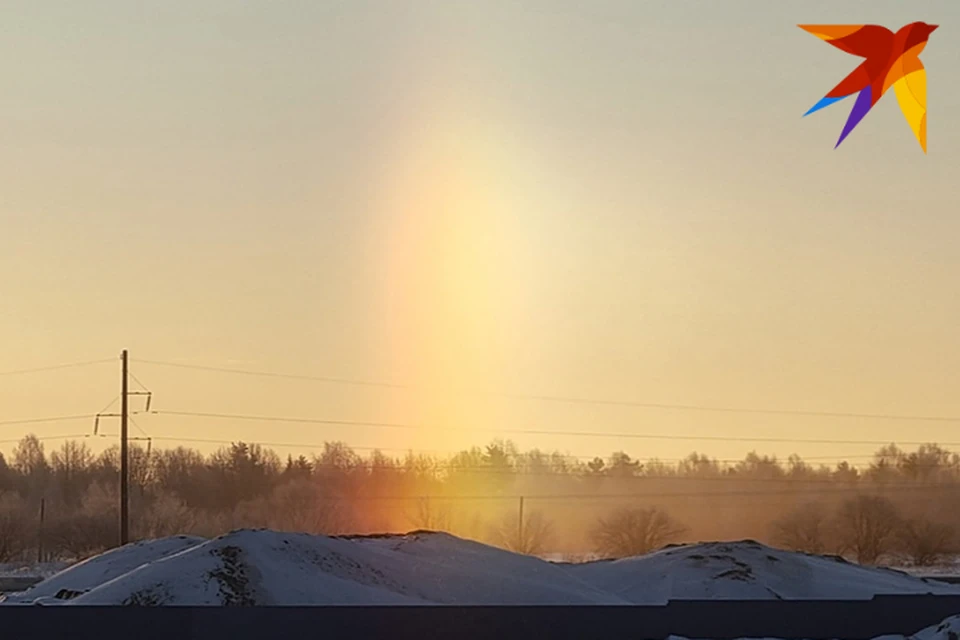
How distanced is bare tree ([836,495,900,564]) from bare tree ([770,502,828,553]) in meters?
1.17

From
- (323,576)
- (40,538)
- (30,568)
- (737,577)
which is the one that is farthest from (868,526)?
(323,576)

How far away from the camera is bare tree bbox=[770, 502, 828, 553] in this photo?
78.7 metres

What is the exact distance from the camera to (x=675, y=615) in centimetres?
2216

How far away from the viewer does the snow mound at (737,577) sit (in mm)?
31250

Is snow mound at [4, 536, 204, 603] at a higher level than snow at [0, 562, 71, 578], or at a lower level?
higher

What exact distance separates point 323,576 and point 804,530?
189 feet

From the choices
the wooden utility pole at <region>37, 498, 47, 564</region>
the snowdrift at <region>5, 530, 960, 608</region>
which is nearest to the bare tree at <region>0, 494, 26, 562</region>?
the wooden utility pole at <region>37, 498, 47, 564</region>

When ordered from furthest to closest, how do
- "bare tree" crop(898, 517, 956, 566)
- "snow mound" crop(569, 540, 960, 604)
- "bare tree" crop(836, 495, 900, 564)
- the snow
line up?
"bare tree" crop(836, 495, 900, 564) → "bare tree" crop(898, 517, 956, 566) → the snow → "snow mound" crop(569, 540, 960, 604)

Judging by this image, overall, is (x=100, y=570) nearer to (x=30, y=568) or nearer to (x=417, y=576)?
(x=417, y=576)

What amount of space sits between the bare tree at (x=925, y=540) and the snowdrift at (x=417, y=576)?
43798 mm

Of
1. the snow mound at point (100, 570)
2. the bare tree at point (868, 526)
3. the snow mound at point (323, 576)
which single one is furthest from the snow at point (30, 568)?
the bare tree at point (868, 526)

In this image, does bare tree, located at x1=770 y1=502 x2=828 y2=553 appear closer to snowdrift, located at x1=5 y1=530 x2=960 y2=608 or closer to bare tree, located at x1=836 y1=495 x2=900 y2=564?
bare tree, located at x1=836 y1=495 x2=900 y2=564

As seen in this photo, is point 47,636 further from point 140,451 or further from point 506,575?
point 140,451

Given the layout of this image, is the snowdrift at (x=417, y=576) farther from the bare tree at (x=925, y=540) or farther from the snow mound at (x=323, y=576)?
the bare tree at (x=925, y=540)
